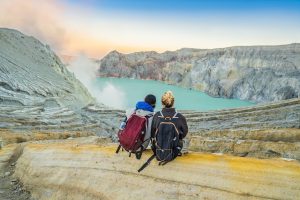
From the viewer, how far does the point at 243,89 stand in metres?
109

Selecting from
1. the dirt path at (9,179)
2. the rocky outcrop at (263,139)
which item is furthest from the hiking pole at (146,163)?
the rocky outcrop at (263,139)

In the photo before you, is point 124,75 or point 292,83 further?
point 124,75

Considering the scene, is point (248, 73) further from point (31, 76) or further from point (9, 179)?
point (9, 179)

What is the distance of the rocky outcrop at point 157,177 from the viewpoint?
8.10 metres

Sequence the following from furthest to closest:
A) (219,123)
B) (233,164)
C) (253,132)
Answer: (219,123) → (253,132) → (233,164)

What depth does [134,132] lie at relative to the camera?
359 inches

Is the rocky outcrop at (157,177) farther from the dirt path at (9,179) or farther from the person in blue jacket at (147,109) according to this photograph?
the person in blue jacket at (147,109)

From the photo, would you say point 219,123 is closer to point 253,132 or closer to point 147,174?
point 253,132

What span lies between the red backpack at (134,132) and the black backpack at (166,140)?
1.24 feet

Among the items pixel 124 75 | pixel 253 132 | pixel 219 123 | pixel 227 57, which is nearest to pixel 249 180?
pixel 253 132

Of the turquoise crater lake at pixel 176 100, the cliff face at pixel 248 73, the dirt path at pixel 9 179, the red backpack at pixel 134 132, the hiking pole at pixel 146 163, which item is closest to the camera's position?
the red backpack at pixel 134 132

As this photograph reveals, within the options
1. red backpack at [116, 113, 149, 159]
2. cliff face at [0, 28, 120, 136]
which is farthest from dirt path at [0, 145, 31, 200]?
red backpack at [116, 113, 149, 159]

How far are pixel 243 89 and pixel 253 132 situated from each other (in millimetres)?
96289

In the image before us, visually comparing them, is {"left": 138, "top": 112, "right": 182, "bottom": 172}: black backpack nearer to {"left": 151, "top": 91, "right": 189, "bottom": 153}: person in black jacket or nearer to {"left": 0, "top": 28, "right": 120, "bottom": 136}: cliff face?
{"left": 151, "top": 91, "right": 189, "bottom": 153}: person in black jacket
